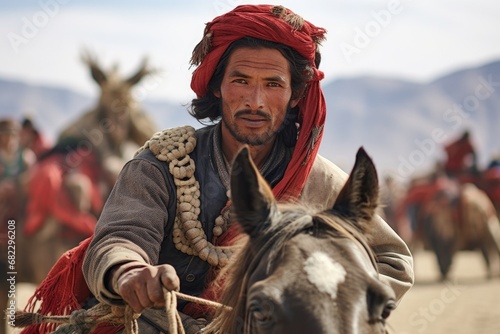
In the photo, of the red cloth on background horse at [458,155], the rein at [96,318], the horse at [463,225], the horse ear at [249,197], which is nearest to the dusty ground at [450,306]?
A: the horse at [463,225]

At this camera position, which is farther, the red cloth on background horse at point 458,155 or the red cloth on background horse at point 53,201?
the red cloth on background horse at point 458,155

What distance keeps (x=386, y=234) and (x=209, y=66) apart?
3.50 ft

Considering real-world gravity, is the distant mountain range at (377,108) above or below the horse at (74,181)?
below

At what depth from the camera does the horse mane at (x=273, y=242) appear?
2.49 m

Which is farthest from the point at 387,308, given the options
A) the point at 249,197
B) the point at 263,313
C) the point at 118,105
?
the point at 118,105

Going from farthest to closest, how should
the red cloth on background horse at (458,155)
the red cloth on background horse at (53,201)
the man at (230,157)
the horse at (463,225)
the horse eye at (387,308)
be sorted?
the red cloth on background horse at (458,155), the horse at (463,225), the red cloth on background horse at (53,201), the man at (230,157), the horse eye at (387,308)

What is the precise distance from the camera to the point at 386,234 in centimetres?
341

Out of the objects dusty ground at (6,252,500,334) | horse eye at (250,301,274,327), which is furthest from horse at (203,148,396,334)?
dusty ground at (6,252,500,334)

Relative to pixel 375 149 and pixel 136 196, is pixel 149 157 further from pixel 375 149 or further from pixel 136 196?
pixel 375 149

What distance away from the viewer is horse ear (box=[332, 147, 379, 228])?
2.55 m

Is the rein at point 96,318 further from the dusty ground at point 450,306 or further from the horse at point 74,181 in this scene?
the dusty ground at point 450,306

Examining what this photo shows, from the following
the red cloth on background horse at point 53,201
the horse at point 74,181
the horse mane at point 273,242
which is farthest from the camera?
the horse at point 74,181

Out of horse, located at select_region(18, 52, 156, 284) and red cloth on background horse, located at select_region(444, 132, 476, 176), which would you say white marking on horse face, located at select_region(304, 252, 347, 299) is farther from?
red cloth on background horse, located at select_region(444, 132, 476, 176)

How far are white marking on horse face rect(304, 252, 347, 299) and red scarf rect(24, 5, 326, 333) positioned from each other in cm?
100
